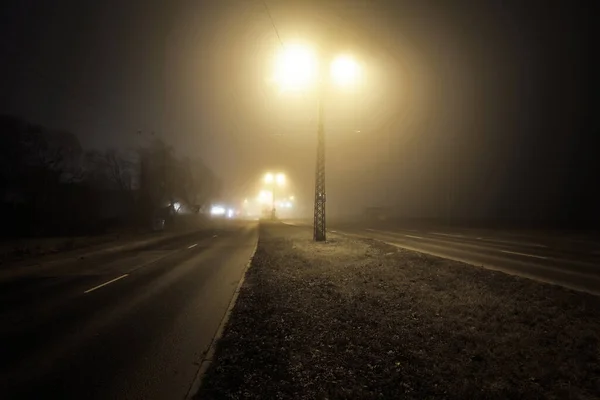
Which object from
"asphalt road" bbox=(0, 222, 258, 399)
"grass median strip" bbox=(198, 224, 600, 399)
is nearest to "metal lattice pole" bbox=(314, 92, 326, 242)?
"asphalt road" bbox=(0, 222, 258, 399)

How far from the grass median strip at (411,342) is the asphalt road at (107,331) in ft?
2.41

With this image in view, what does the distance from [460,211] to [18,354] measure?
90.7 meters

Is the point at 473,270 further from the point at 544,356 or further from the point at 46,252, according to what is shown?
the point at 46,252

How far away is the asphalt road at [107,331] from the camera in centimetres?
474

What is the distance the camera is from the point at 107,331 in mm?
6906

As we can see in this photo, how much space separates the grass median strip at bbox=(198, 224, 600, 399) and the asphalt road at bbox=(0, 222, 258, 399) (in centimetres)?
73

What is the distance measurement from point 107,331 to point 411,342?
5.45m

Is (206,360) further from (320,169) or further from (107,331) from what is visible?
(320,169)

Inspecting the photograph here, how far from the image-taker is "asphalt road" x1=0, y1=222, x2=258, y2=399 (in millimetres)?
4742

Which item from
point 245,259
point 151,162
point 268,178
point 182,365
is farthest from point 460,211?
point 182,365

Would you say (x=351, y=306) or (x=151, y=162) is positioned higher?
(x=151, y=162)

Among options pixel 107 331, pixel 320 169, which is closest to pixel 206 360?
pixel 107 331

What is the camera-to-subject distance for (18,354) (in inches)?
226

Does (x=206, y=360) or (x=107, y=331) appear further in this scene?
(x=107, y=331)
